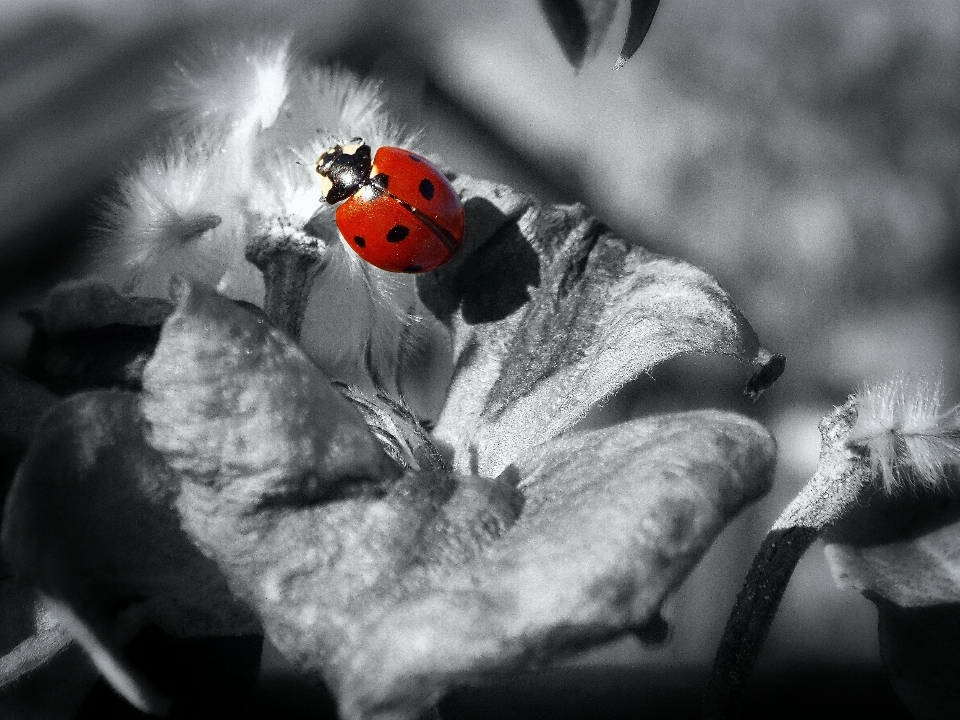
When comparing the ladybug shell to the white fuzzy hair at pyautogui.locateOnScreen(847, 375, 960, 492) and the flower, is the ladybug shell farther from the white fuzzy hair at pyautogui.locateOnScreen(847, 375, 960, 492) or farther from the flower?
the white fuzzy hair at pyautogui.locateOnScreen(847, 375, 960, 492)

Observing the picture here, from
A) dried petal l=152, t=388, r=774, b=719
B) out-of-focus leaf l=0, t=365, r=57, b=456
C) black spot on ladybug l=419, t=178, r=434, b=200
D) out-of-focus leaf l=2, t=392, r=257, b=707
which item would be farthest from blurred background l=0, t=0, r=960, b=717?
out-of-focus leaf l=2, t=392, r=257, b=707

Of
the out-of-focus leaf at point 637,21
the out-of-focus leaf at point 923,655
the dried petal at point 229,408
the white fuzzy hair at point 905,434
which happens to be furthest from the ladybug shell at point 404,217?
the out-of-focus leaf at point 923,655

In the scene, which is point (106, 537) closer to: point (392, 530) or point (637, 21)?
A: point (392, 530)

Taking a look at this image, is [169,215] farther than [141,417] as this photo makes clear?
Yes

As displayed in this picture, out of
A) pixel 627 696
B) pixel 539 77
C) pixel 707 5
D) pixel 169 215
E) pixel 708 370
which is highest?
pixel 707 5

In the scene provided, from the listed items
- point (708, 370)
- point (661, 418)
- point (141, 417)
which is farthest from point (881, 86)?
point (141, 417)

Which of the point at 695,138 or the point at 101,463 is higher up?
the point at 695,138

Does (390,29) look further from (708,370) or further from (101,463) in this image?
(101,463)
